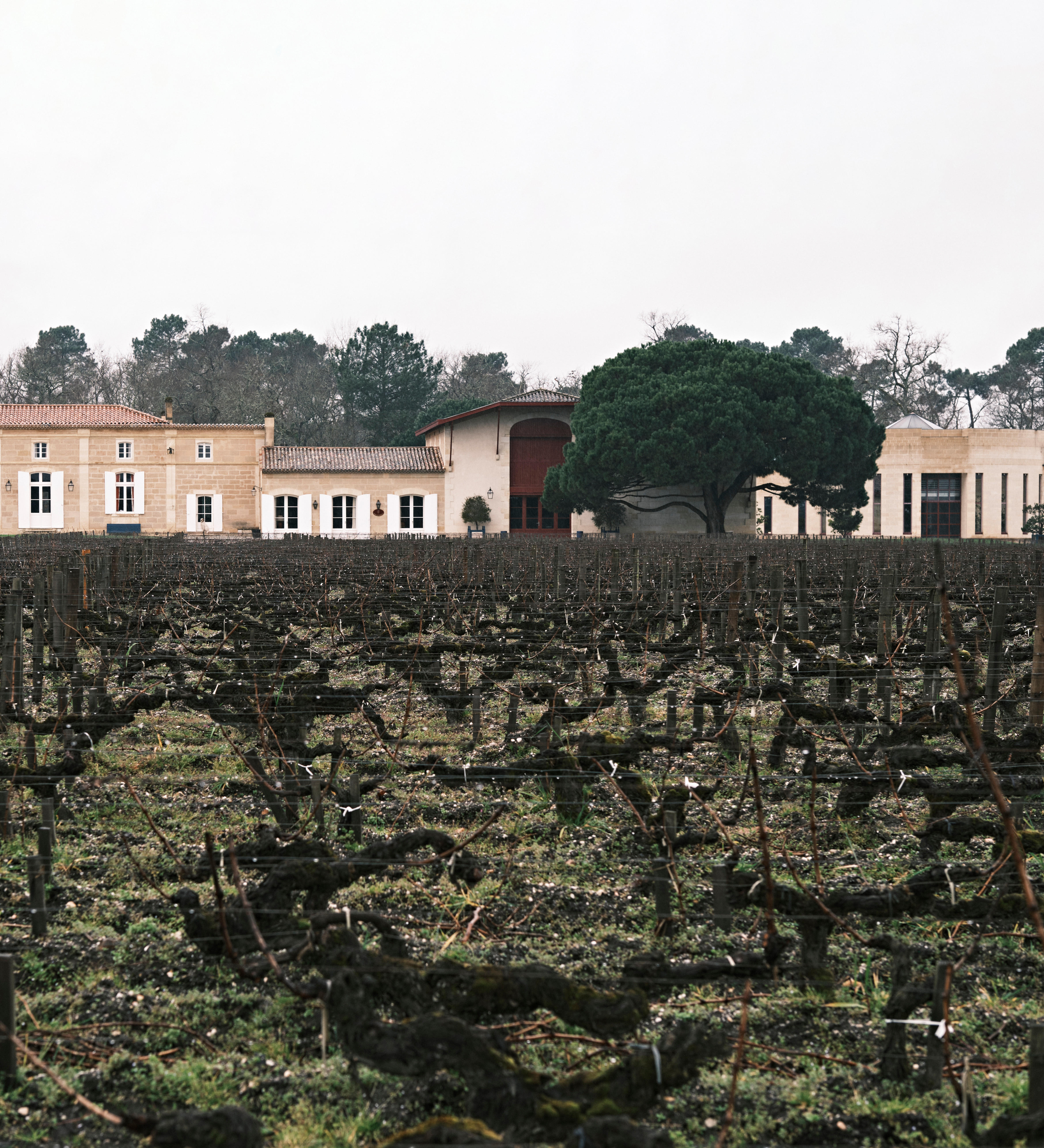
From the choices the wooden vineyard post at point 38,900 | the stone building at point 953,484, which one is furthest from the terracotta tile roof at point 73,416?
the wooden vineyard post at point 38,900

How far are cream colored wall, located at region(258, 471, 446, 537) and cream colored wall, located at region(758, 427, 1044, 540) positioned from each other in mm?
16589

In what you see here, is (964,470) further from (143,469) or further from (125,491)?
(125,491)

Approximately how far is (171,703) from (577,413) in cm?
3731

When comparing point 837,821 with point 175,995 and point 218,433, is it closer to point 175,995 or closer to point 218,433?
point 175,995

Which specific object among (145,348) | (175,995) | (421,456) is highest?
(145,348)

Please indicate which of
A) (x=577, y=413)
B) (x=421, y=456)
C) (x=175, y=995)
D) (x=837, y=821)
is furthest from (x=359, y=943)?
(x=421, y=456)

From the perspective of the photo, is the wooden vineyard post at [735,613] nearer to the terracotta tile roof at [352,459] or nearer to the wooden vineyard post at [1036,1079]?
the wooden vineyard post at [1036,1079]

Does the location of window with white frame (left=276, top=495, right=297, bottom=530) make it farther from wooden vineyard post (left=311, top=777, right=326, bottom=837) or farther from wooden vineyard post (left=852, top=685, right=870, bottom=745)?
wooden vineyard post (left=311, top=777, right=326, bottom=837)

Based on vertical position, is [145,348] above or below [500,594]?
above

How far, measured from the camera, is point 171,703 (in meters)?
7.88

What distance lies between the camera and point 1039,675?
7.68m

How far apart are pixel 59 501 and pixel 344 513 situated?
566 inches

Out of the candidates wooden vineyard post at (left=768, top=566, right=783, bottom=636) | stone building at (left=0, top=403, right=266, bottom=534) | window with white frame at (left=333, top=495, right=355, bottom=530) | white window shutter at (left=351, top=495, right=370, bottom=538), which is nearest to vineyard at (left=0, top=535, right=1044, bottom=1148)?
wooden vineyard post at (left=768, top=566, right=783, bottom=636)

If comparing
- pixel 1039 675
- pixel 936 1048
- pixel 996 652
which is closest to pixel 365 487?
pixel 996 652
